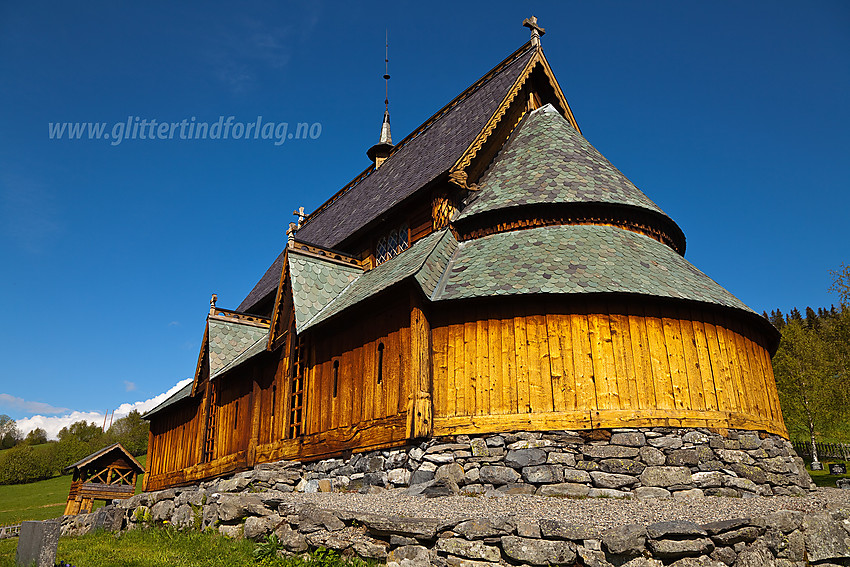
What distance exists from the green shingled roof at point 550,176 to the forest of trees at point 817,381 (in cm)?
2051

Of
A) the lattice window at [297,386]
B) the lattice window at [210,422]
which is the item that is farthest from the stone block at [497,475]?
the lattice window at [210,422]

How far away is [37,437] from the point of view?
11738 cm

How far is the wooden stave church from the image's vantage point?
1338 cm

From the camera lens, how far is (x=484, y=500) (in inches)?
435

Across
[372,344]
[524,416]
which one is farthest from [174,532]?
[524,416]

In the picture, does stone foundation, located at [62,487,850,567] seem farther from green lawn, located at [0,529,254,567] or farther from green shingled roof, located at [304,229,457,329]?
green shingled roof, located at [304,229,457,329]

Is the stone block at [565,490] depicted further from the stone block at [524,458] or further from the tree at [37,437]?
the tree at [37,437]

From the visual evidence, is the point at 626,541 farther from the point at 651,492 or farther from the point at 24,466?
the point at 24,466

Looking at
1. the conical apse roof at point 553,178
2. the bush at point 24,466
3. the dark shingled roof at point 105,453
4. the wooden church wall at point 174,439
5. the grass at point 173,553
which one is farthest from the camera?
the bush at point 24,466

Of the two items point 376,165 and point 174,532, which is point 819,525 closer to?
point 174,532

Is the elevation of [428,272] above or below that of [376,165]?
below

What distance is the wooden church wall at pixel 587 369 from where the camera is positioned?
13.0 meters

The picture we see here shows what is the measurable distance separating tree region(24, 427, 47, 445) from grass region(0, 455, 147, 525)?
4662 cm

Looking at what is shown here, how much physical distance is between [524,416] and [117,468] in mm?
27824
